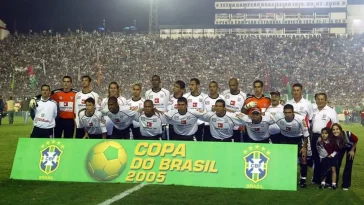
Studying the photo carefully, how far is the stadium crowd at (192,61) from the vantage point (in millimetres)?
40844

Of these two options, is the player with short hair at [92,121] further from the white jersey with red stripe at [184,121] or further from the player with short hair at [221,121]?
the player with short hair at [221,121]

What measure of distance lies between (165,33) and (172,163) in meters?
48.5

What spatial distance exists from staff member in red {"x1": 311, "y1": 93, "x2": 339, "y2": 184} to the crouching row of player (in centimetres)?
29

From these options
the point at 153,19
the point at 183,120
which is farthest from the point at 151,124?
the point at 153,19

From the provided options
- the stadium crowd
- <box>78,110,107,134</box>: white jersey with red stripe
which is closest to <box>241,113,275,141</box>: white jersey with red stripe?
Answer: <box>78,110,107,134</box>: white jersey with red stripe

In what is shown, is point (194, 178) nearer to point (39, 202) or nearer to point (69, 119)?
point (39, 202)

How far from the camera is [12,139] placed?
17453 mm

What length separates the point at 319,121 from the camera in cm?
923

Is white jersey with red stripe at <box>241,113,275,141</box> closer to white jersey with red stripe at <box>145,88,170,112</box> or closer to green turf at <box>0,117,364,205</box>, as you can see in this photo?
green turf at <box>0,117,364,205</box>

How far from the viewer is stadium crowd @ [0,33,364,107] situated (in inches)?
1608

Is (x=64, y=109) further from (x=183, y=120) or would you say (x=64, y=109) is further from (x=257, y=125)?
(x=257, y=125)

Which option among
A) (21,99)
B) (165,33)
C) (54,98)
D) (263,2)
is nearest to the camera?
(54,98)

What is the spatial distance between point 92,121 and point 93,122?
3cm

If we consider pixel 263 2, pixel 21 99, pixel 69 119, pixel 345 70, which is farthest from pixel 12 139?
pixel 263 2
